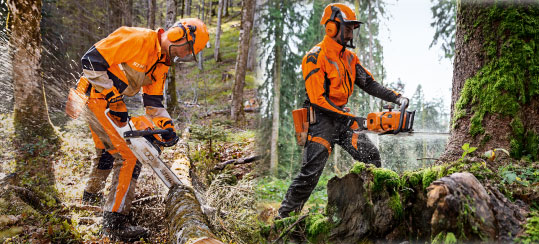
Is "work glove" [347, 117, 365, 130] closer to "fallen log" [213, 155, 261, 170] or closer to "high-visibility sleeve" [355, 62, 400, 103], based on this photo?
"high-visibility sleeve" [355, 62, 400, 103]

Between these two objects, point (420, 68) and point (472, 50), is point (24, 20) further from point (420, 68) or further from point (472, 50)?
point (472, 50)

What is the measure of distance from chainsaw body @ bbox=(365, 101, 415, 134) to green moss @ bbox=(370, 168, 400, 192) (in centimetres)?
82

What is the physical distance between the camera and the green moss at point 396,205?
1810 millimetres

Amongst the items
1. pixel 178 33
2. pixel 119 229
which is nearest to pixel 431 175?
pixel 178 33

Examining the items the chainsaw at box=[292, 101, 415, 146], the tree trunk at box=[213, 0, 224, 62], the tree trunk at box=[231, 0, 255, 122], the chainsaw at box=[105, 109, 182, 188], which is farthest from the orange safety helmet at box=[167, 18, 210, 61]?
the tree trunk at box=[213, 0, 224, 62]

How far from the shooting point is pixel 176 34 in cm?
308

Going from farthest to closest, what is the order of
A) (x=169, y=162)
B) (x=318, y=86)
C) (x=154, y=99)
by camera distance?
(x=169, y=162), (x=154, y=99), (x=318, y=86)

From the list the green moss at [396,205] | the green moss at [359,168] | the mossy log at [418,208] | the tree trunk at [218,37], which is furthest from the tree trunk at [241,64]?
the green moss at [396,205]

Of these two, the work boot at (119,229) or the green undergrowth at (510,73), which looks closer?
the green undergrowth at (510,73)

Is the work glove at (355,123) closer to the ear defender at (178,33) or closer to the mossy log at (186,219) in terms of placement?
the mossy log at (186,219)

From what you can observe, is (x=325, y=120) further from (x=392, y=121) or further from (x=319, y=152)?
(x=392, y=121)

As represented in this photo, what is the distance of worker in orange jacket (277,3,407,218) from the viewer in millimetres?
2945

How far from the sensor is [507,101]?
207 cm

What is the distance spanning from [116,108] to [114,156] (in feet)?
1.85
